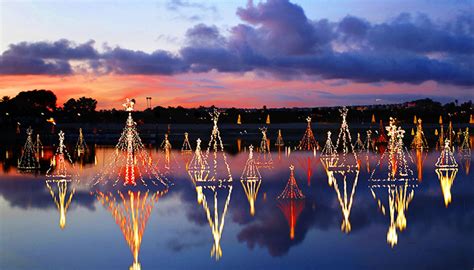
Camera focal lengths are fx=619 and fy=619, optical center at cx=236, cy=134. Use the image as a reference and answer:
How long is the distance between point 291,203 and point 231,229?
16.1 ft

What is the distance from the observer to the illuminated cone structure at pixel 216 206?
16.8 metres

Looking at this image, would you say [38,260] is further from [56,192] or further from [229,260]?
[56,192]

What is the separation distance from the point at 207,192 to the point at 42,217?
23.8ft

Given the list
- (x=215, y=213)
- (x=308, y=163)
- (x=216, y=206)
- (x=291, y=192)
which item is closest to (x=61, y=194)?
(x=216, y=206)

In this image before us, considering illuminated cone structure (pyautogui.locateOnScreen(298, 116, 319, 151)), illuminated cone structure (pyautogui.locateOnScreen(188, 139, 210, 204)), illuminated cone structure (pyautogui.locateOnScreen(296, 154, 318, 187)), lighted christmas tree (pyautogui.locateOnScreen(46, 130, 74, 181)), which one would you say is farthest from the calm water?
illuminated cone structure (pyautogui.locateOnScreen(298, 116, 319, 151))

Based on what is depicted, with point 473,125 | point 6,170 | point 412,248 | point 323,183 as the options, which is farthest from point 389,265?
point 473,125

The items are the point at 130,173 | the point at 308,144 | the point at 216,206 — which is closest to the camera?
the point at 216,206

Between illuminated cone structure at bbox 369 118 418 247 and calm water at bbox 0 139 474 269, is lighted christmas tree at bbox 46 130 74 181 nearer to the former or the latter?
calm water at bbox 0 139 474 269

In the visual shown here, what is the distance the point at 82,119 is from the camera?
113438mm

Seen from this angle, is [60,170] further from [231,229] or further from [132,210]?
[231,229]

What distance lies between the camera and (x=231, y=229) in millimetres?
18219

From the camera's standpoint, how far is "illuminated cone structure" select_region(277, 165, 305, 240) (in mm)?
19297

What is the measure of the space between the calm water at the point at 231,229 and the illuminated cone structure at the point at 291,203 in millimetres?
65

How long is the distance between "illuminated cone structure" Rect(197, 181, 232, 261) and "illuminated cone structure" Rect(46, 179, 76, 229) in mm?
4729
